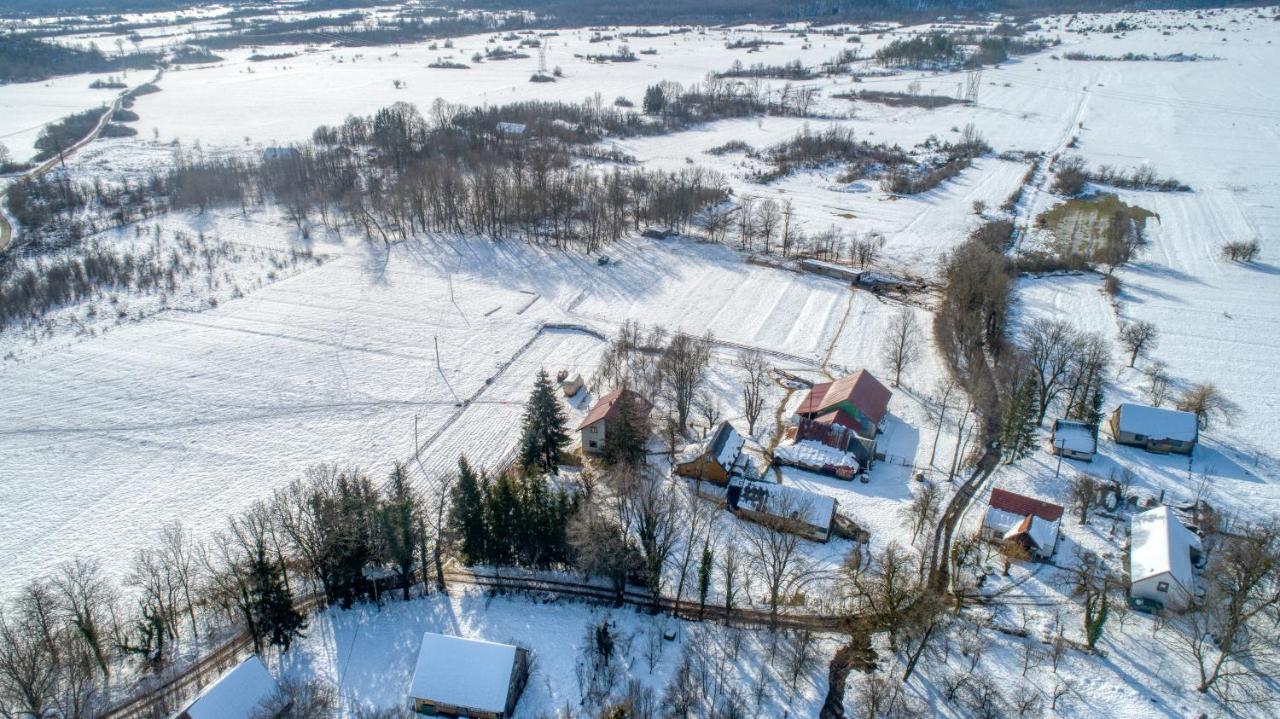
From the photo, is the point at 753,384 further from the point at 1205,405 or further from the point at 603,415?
the point at 1205,405

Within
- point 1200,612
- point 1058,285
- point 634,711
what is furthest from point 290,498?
point 1058,285

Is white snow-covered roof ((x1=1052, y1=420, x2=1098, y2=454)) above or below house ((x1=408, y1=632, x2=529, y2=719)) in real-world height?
above

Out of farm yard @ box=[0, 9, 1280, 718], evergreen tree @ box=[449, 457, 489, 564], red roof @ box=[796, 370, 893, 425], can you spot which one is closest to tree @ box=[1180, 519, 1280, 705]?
farm yard @ box=[0, 9, 1280, 718]

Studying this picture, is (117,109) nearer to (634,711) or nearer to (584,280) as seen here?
(584,280)

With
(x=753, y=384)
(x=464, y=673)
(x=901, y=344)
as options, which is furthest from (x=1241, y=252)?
(x=464, y=673)

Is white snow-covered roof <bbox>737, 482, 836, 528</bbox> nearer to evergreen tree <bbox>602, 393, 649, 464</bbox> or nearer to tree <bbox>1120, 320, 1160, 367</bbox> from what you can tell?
evergreen tree <bbox>602, 393, 649, 464</bbox>
